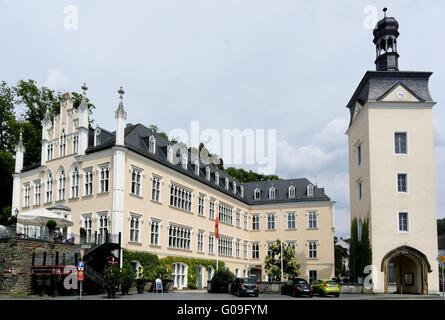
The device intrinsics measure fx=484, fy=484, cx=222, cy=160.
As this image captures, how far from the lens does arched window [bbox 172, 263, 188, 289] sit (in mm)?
46759

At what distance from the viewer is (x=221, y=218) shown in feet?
197

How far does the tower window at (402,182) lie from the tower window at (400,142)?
6.84 feet

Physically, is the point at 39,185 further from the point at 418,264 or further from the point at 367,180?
the point at 418,264

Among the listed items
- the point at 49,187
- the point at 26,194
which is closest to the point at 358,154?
the point at 49,187

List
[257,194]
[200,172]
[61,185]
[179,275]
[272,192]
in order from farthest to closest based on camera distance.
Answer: [257,194], [272,192], [200,172], [179,275], [61,185]

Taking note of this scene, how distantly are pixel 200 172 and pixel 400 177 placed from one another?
955 inches

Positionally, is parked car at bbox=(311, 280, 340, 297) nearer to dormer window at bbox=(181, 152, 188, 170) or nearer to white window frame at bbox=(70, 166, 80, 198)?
dormer window at bbox=(181, 152, 188, 170)

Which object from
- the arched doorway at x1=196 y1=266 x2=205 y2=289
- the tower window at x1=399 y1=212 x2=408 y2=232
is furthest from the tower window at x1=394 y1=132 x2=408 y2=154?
the arched doorway at x1=196 y1=266 x2=205 y2=289

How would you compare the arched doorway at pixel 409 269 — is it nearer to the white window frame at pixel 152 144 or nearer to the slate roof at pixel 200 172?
the slate roof at pixel 200 172

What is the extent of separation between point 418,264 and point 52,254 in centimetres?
2899

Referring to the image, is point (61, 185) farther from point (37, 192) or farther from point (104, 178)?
point (104, 178)

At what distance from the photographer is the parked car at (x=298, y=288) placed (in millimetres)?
35125

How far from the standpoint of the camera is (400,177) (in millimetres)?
41500
